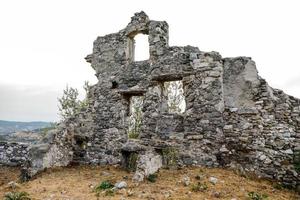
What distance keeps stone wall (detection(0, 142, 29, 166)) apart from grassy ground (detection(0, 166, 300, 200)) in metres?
3.68

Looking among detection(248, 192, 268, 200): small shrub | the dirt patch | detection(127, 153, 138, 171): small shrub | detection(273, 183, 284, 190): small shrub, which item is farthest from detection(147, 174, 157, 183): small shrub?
the dirt patch

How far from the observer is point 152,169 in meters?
8.62

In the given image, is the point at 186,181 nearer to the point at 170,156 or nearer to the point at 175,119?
the point at 170,156

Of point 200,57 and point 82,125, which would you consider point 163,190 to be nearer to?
point 200,57

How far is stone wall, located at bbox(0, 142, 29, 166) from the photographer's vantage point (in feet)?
42.0

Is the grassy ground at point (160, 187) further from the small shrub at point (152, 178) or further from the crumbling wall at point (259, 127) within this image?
the crumbling wall at point (259, 127)

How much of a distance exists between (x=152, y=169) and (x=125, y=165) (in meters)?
2.09

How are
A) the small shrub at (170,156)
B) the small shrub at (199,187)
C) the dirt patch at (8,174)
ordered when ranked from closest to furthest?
1. the small shrub at (199,187)
2. the small shrub at (170,156)
3. the dirt patch at (8,174)

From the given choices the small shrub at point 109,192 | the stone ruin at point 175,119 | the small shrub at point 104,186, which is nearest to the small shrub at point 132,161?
the stone ruin at point 175,119

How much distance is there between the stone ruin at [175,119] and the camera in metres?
8.59

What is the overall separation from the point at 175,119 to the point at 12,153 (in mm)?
7491

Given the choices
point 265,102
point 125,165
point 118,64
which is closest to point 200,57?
point 265,102

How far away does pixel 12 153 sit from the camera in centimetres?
1295

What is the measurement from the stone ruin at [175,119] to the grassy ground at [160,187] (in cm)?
53
